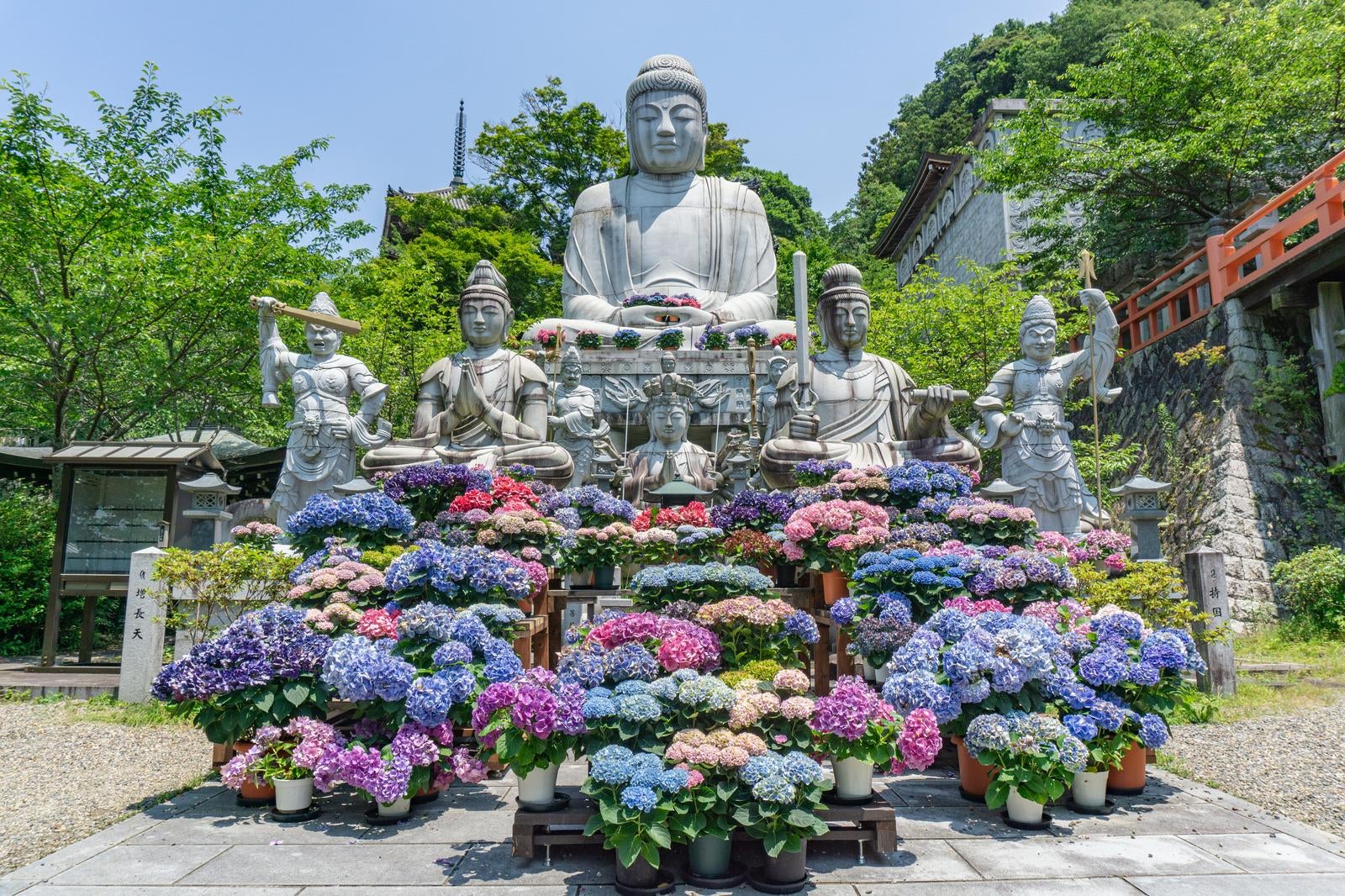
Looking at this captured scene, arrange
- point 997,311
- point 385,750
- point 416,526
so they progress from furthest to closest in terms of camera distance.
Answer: point 997,311, point 416,526, point 385,750

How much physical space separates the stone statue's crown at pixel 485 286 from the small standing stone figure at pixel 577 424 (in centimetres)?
124

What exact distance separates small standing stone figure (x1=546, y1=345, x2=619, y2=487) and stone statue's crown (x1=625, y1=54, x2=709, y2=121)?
6206 mm

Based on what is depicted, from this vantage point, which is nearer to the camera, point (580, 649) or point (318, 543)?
point (580, 649)

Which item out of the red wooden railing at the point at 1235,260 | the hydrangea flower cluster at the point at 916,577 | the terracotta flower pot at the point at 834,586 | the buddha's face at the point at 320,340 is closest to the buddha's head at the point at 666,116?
the buddha's face at the point at 320,340

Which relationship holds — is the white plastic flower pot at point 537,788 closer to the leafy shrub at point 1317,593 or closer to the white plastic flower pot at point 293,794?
the white plastic flower pot at point 293,794

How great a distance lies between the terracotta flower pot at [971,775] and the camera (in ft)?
13.4

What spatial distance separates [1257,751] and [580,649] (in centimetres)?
446

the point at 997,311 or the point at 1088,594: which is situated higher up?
the point at 997,311

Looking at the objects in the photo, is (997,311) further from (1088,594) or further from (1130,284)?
(1088,594)

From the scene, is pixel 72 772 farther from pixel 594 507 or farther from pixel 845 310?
pixel 845 310

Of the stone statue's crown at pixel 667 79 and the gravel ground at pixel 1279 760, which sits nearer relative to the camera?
the gravel ground at pixel 1279 760

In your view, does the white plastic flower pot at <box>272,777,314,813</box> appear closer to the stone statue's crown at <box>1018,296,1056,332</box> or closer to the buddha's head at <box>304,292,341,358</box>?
the buddha's head at <box>304,292,341,358</box>

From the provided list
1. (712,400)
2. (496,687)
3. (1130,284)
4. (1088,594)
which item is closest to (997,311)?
(1130,284)

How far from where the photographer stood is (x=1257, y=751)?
558 centimetres
